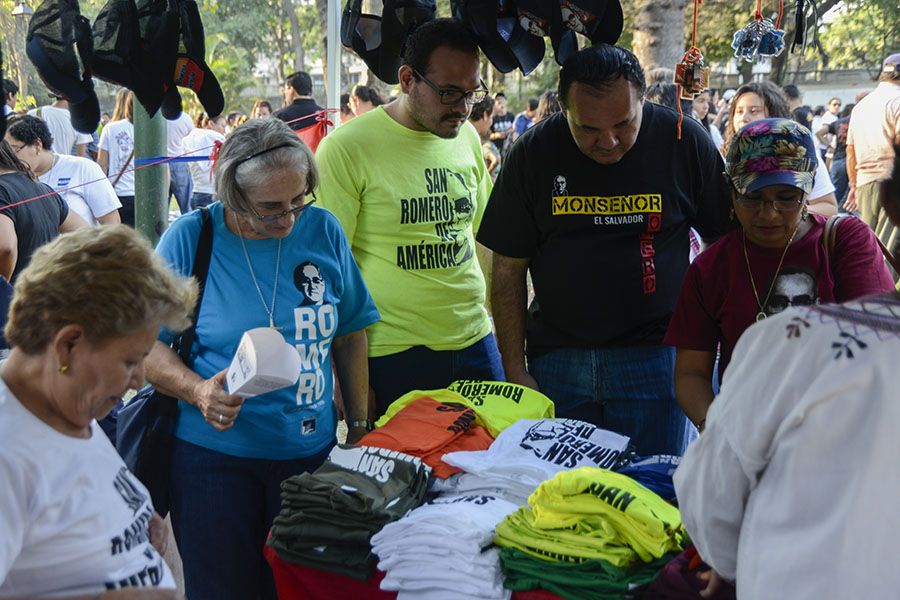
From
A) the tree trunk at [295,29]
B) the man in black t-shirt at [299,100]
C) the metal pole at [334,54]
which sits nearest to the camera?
the metal pole at [334,54]

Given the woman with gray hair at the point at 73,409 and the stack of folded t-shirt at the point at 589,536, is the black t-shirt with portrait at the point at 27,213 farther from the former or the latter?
the stack of folded t-shirt at the point at 589,536

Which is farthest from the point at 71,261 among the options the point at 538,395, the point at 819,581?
A: the point at 538,395

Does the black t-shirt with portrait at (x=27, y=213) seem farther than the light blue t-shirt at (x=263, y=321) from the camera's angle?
Yes

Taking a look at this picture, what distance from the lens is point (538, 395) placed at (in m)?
2.44

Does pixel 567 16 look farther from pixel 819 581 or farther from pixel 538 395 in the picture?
pixel 819 581

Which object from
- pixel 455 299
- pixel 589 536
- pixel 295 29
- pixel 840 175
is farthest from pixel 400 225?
pixel 295 29

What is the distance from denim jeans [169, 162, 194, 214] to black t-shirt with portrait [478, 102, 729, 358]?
6448 millimetres

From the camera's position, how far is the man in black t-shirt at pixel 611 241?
252 centimetres

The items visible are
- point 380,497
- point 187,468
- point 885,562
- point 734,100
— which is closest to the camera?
point 885,562

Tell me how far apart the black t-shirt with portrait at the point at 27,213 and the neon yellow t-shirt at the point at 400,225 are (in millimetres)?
1683

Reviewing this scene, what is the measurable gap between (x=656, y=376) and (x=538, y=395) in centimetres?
41

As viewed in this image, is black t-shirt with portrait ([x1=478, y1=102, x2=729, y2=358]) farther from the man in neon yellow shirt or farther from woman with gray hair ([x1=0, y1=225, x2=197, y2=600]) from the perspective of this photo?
woman with gray hair ([x1=0, y1=225, x2=197, y2=600])

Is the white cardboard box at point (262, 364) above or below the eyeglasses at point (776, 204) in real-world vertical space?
below

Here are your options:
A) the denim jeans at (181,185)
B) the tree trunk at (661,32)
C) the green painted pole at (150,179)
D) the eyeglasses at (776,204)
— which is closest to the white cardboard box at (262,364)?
the eyeglasses at (776,204)
